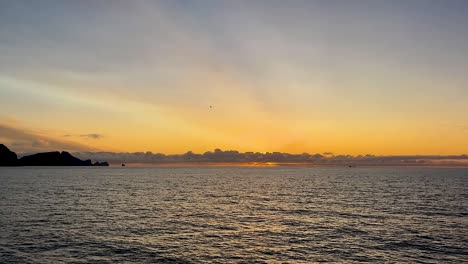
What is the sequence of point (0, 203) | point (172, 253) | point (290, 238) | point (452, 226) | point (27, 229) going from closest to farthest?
point (172, 253) → point (290, 238) → point (27, 229) → point (452, 226) → point (0, 203)

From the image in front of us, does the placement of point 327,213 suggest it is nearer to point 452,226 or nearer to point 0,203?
point 452,226

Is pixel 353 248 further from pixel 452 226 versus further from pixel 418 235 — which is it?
pixel 452 226

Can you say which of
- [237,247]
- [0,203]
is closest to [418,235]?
[237,247]

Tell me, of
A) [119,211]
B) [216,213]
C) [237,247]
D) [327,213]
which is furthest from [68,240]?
[327,213]

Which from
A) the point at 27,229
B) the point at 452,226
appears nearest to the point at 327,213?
the point at 452,226

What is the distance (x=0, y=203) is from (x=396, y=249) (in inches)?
3620

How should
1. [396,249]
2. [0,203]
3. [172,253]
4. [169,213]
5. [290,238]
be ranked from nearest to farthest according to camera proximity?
[172,253], [396,249], [290,238], [169,213], [0,203]

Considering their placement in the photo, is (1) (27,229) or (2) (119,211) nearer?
(1) (27,229)

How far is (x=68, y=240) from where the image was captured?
50.8 metres

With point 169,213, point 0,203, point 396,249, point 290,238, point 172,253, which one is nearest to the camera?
point 172,253

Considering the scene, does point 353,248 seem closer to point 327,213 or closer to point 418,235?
point 418,235

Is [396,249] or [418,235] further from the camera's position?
[418,235]

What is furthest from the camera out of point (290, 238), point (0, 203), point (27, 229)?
point (0, 203)

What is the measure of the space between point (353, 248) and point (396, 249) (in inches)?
225
